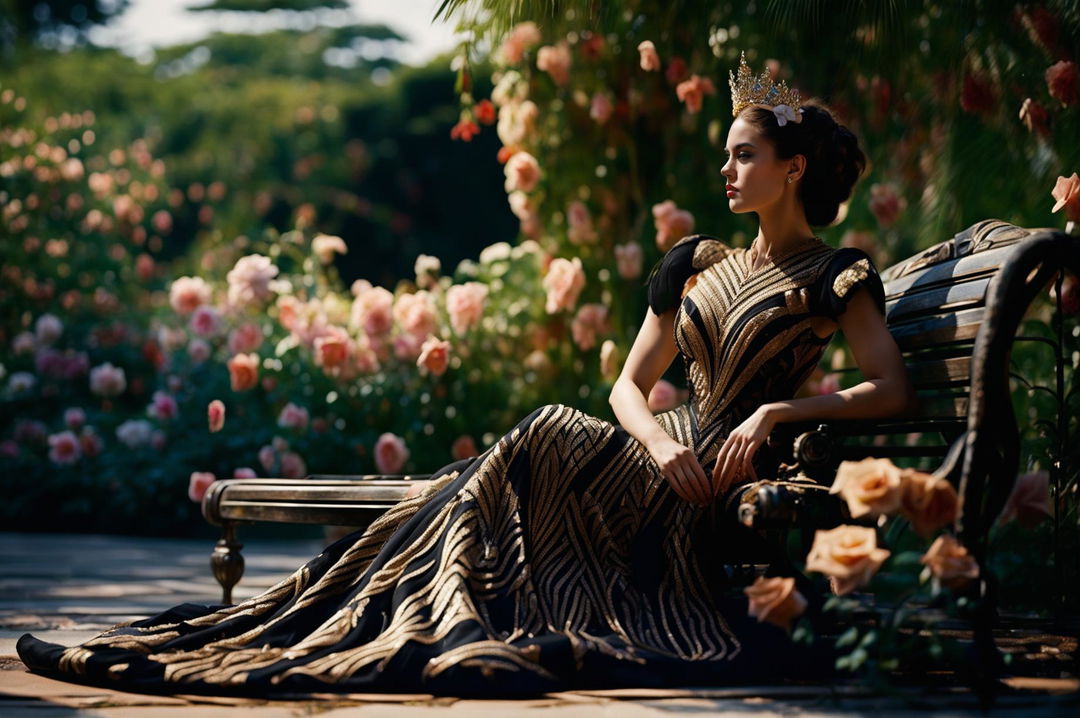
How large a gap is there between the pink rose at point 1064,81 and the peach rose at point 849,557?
1690mm

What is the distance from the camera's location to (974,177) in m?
4.43

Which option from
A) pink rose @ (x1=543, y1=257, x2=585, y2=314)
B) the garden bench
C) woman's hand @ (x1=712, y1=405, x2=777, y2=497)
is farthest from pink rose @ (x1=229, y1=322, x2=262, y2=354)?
woman's hand @ (x1=712, y1=405, x2=777, y2=497)

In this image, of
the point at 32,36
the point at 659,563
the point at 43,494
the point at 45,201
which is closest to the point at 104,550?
the point at 43,494

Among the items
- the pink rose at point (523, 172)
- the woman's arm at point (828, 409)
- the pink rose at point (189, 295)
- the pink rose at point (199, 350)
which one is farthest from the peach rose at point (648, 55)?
the pink rose at point (199, 350)

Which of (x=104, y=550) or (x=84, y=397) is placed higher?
(x=84, y=397)

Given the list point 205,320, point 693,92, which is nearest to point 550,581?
point 693,92

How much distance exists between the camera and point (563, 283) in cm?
480

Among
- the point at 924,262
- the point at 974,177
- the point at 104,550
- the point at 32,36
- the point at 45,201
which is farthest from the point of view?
the point at 32,36

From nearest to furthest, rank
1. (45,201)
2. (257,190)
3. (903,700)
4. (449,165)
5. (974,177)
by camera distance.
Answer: (903,700) < (974,177) < (45,201) < (449,165) < (257,190)

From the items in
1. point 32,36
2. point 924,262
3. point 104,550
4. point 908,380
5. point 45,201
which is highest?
point 32,36

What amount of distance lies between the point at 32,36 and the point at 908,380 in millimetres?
21115

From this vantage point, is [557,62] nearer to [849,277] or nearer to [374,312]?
[374,312]

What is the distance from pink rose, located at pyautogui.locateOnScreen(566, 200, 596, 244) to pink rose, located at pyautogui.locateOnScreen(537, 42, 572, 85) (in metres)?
0.46

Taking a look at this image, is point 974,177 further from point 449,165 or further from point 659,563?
point 449,165
